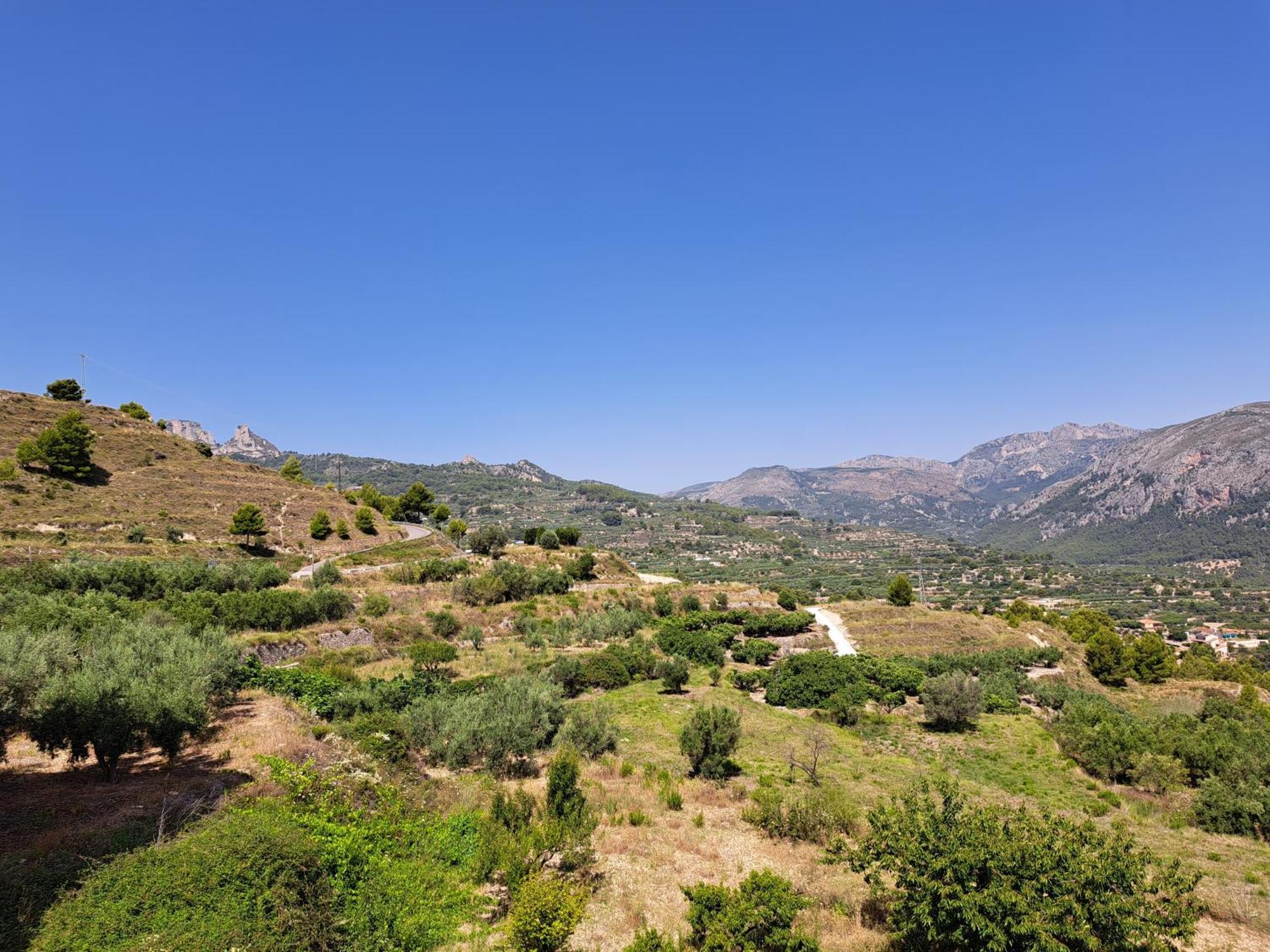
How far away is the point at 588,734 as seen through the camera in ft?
58.2

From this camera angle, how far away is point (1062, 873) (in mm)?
7184

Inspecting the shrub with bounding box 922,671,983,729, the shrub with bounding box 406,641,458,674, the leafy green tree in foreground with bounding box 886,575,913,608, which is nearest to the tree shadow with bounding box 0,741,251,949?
the shrub with bounding box 406,641,458,674

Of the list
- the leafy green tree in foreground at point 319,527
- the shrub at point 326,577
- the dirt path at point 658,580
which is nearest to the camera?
the shrub at point 326,577

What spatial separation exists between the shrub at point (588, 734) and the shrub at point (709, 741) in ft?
8.87

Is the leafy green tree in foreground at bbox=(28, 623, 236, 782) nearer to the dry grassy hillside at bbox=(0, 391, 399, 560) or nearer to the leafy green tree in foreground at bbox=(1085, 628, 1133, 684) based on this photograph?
the dry grassy hillside at bbox=(0, 391, 399, 560)

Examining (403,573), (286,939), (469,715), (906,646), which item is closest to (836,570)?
(906,646)

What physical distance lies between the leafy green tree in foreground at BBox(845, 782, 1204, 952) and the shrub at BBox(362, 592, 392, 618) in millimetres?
30965

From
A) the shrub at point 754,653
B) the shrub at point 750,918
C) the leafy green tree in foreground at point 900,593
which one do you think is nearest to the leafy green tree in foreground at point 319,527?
the shrub at point 754,653

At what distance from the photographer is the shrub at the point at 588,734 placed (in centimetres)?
1764

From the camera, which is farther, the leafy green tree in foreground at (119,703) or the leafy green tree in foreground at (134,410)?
the leafy green tree in foreground at (134,410)

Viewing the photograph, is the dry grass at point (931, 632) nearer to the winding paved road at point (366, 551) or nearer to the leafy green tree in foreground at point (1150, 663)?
the leafy green tree in foreground at point (1150, 663)

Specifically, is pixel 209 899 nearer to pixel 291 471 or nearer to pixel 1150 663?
pixel 1150 663

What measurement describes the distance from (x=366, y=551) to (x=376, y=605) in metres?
20.7

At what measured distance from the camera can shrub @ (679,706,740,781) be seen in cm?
1653
